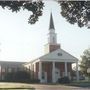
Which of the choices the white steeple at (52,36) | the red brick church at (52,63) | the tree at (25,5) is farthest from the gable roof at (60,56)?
the tree at (25,5)

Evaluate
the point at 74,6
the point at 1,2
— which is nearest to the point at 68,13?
the point at 74,6

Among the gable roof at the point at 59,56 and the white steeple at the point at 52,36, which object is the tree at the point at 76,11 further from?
the white steeple at the point at 52,36

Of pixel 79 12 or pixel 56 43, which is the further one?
pixel 56 43

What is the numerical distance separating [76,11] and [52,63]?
147 ft

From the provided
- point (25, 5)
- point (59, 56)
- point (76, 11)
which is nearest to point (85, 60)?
point (59, 56)

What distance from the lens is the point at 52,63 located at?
5553cm

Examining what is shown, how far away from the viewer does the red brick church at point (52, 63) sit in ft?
177

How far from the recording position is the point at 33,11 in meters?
10.9

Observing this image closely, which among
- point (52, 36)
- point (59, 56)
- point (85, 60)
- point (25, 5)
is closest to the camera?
point (25, 5)

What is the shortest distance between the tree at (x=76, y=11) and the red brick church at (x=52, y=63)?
4165cm

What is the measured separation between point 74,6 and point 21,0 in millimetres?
1895

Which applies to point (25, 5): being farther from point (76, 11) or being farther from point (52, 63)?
point (52, 63)

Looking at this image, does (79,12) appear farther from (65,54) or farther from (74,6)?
(65,54)

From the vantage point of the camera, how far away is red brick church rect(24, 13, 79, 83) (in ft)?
177
